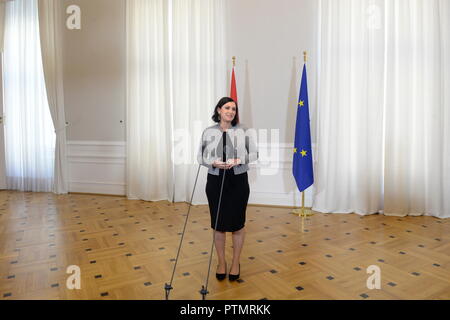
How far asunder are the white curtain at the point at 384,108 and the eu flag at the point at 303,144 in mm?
352

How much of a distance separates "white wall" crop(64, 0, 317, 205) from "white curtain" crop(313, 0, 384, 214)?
251 mm

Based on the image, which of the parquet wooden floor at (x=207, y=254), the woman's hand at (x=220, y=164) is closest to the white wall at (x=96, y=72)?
the parquet wooden floor at (x=207, y=254)

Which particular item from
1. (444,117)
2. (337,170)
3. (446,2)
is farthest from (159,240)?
(446,2)

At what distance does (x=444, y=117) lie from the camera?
5203mm

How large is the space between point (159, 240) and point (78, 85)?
407cm

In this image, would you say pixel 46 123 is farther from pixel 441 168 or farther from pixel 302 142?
pixel 441 168

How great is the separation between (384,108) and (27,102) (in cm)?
637

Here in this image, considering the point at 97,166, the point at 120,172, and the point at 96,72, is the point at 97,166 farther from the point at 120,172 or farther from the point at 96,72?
the point at 96,72

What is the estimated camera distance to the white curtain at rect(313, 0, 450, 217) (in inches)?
203

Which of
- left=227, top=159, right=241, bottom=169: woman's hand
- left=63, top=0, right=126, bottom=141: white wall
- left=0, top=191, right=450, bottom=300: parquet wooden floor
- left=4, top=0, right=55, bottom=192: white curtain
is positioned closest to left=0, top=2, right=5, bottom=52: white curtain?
left=4, top=0, right=55, bottom=192: white curtain

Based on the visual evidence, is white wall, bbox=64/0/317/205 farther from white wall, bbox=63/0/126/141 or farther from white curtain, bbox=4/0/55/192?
white curtain, bbox=4/0/55/192

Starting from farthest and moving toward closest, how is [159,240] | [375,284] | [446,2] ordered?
[446,2] < [159,240] < [375,284]

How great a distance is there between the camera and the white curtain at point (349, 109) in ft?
17.6

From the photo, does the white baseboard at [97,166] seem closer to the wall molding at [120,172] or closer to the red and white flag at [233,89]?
the wall molding at [120,172]
